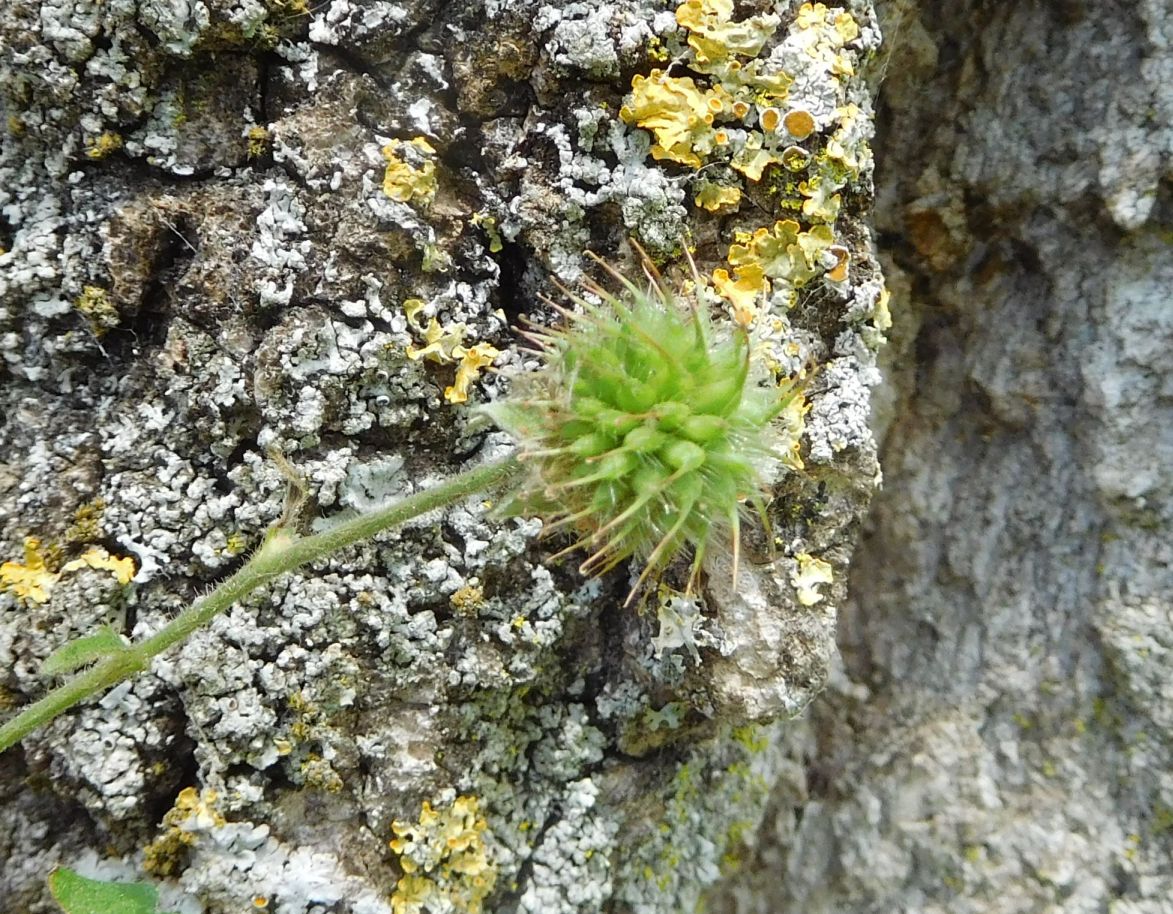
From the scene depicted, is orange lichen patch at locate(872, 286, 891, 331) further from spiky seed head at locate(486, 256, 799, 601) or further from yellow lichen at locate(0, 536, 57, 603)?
yellow lichen at locate(0, 536, 57, 603)

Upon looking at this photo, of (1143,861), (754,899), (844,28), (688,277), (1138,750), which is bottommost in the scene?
(754,899)

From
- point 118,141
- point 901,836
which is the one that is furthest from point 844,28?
point 901,836

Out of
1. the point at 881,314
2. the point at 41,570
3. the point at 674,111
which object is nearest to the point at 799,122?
the point at 674,111

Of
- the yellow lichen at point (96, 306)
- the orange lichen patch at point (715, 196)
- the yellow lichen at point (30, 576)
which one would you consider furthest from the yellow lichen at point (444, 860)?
the orange lichen patch at point (715, 196)

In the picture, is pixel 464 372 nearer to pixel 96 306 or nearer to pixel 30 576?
pixel 96 306

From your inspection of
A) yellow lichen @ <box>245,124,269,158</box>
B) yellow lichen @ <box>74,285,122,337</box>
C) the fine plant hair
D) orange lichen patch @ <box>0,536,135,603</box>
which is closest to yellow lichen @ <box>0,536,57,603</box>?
orange lichen patch @ <box>0,536,135,603</box>

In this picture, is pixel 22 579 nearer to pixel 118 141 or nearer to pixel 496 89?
pixel 118 141

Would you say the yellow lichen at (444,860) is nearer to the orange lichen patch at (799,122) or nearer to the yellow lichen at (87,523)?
the yellow lichen at (87,523)
